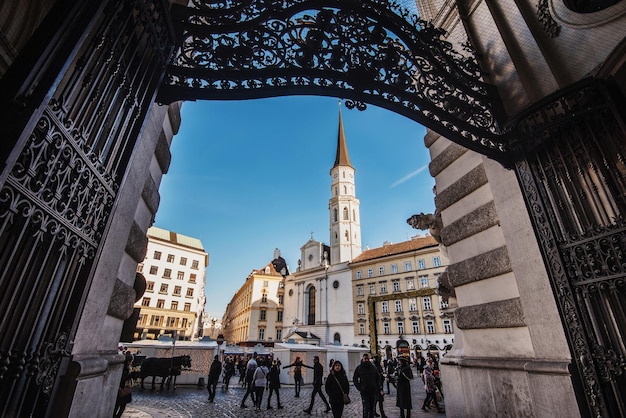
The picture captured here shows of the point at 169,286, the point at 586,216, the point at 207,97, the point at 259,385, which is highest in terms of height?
the point at 169,286

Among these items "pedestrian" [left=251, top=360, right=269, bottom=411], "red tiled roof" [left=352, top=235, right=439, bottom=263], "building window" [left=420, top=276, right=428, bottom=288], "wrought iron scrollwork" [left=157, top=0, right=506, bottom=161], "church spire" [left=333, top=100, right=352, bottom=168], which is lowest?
"pedestrian" [left=251, top=360, right=269, bottom=411]

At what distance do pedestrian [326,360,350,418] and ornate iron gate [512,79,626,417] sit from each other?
5111mm

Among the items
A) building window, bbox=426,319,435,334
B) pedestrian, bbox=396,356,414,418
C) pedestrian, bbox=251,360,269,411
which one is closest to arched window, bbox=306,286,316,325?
building window, bbox=426,319,435,334

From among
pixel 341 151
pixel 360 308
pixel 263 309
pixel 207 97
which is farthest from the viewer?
pixel 341 151

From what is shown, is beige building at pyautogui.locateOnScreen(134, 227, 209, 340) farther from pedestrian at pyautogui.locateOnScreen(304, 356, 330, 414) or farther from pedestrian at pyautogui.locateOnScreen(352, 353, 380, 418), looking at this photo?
pedestrian at pyautogui.locateOnScreen(352, 353, 380, 418)

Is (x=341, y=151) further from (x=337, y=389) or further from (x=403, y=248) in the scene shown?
(x=337, y=389)

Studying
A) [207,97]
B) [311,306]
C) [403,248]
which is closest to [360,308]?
[311,306]

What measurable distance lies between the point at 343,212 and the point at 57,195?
191 feet

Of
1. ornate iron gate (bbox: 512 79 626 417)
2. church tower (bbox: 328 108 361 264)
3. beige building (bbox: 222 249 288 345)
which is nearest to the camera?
ornate iron gate (bbox: 512 79 626 417)

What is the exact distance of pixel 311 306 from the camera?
2093 inches

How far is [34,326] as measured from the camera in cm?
178

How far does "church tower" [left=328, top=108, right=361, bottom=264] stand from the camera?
56147 mm

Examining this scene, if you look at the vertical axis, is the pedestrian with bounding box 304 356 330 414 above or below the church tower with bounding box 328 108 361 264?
below

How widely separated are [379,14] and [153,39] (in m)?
3.53
